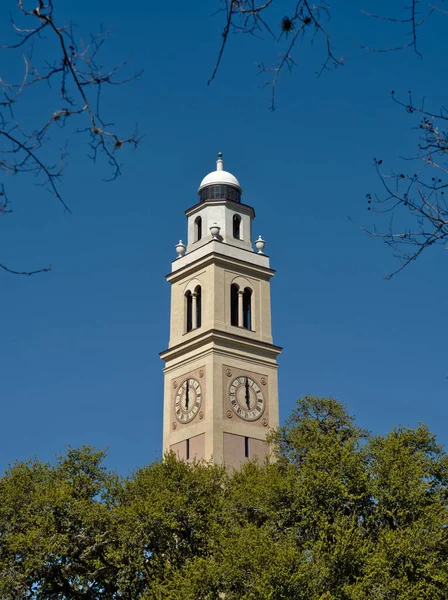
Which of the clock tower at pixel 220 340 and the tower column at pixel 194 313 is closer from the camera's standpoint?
the clock tower at pixel 220 340

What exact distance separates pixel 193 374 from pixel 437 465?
17.3 m

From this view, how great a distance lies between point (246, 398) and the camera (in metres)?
50.2

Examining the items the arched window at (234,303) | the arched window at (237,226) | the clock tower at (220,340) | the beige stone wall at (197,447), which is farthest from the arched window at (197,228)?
the beige stone wall at (197,447)

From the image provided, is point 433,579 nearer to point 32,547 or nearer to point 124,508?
point 124,508

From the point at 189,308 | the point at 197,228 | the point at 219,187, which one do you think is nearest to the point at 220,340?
the point at 189,308

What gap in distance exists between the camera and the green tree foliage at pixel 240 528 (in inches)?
1236

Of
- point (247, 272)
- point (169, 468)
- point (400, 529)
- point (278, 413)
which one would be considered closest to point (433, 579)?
point (400, 529)

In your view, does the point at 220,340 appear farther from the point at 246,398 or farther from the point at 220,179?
the point at 220,179

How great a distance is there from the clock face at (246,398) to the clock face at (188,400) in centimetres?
187

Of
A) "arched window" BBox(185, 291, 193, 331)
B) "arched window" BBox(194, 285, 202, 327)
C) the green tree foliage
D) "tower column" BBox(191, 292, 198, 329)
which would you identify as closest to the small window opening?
"arched window" BBox(194, 285, 202, 327)

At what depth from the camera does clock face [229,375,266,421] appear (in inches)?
1948

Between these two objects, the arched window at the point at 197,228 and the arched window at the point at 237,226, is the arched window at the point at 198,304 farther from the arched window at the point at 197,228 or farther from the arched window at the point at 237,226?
the arched window at the point at 237,226

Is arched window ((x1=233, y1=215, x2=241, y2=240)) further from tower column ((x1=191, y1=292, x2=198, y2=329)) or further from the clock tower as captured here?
tower column ((x1=191, y1=292, x2=198, y2=329))

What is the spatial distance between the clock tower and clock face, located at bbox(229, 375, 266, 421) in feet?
0.18
